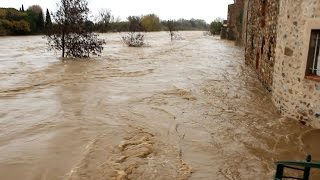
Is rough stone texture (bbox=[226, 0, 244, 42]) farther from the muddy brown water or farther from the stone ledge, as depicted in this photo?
the stone ledge

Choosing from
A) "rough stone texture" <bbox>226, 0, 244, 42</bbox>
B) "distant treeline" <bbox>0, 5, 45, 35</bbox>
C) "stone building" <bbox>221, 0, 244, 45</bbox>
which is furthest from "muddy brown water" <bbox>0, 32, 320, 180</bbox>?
"distant treeline" <bbox>0, 5, 45, 35</bbox>

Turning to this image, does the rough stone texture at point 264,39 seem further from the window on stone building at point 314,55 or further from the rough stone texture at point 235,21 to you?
the rough stone texture at point 235,21

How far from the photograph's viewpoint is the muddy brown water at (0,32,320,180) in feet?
18.3

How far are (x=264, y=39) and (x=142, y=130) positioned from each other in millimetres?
6674

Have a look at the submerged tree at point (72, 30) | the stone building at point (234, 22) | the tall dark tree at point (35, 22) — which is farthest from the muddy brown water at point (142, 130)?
the tall dark tree at point (35, 22)

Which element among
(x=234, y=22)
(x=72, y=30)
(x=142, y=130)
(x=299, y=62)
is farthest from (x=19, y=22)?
(x=299, y=62)

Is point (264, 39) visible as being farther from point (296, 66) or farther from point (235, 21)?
point (235, 21)

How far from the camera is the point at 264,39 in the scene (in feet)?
39.1

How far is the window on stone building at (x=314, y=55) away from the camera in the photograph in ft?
23.0

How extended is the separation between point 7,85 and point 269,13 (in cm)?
913

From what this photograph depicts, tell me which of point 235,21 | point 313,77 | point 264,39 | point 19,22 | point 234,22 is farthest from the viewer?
point 19,22

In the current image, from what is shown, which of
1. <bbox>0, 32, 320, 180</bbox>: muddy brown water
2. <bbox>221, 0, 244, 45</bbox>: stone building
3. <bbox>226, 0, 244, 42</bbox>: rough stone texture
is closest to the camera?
<bbox>0, 32, 320, 180</bbox>: muddy brown water

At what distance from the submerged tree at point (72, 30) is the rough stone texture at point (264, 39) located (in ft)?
31.1

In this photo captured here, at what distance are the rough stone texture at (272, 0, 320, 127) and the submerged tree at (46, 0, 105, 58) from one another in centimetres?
1343
